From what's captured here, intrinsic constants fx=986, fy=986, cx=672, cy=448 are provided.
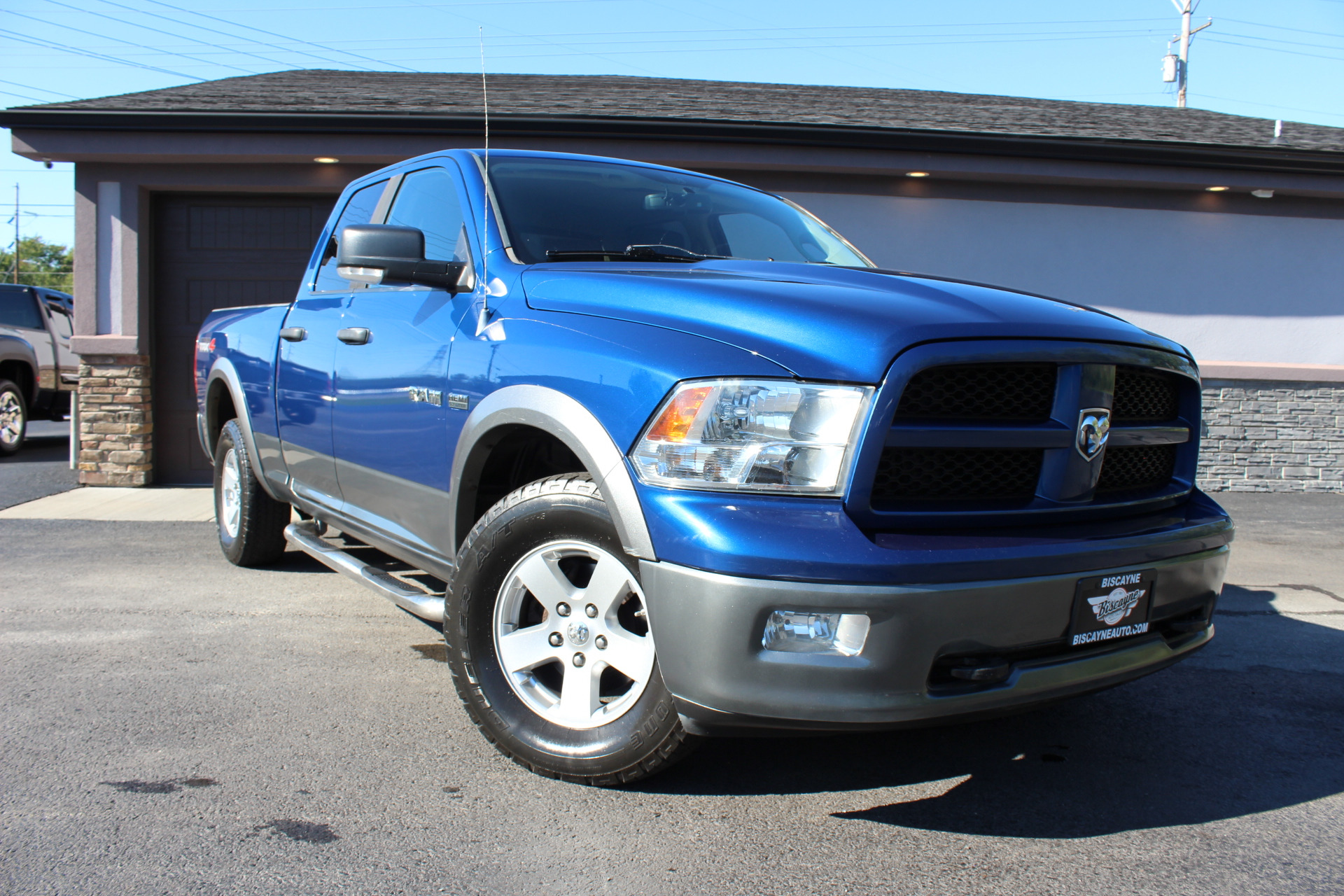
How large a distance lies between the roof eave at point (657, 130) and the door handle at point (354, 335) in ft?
17.0

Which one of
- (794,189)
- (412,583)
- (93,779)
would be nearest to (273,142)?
(794,189)

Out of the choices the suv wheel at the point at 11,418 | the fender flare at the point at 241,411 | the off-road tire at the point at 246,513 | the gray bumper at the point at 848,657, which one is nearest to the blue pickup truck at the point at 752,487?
the gray bumper at the point at 848,657

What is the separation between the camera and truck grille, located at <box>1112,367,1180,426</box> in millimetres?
2691

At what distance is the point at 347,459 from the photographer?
12.5ft

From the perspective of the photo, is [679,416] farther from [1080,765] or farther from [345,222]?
[345,222]

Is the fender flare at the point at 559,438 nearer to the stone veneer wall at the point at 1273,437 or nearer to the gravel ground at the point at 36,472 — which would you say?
the gravel ground at the point at 36,472

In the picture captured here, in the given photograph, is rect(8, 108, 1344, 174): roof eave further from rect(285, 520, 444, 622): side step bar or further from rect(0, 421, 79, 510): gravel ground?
rect(285, 520, 444, 622): side step bar

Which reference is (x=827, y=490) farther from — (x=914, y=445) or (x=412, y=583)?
(x=412, y=583)

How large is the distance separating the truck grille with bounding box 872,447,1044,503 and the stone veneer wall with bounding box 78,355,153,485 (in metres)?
8.42

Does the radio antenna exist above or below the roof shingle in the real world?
below

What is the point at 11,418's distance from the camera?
11516 millimetres

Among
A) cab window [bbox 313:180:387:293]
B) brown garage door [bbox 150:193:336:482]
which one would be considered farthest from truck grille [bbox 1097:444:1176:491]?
brown garage door [bbox 150:193:336:482]

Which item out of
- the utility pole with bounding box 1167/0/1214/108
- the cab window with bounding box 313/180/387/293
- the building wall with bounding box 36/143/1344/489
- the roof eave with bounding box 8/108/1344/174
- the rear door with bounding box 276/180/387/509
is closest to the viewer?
the rear door with bounding box 276/180/387/509

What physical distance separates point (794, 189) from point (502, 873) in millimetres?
7857
